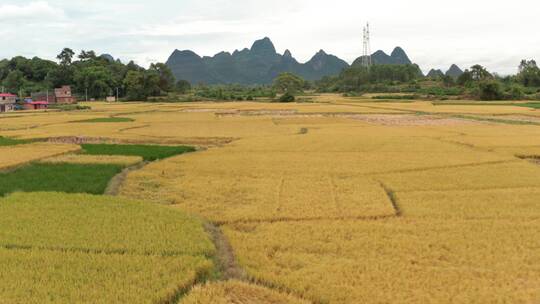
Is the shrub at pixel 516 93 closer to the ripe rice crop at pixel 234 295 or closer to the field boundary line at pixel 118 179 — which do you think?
the field boundary line at pixel 118 179

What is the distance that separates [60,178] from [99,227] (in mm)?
5064

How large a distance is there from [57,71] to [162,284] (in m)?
78.5

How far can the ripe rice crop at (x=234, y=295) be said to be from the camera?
202 inches

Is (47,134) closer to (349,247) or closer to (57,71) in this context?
(349,247)

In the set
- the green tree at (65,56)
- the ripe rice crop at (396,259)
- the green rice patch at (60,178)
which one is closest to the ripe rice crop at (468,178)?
the ripe rice crop at (396,259)

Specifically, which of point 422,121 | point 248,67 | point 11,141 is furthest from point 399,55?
point 11,141

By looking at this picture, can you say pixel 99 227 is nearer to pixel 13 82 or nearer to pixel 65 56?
pixel 13 82

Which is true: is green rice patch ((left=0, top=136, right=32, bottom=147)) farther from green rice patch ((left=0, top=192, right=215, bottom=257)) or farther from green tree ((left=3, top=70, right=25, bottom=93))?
green tree ((left=3, top=70, right=25, bottom=93))

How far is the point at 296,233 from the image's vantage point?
24.5 feet

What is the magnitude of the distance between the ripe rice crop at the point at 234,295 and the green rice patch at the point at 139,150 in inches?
428

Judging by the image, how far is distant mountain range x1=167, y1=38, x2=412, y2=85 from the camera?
168 meters

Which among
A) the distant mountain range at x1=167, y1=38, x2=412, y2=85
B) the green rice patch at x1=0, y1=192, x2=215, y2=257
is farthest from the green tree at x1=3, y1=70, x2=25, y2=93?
the distant mountain range at x1=167, y1=38, x2=412, y2=85

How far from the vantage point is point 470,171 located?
496 inches

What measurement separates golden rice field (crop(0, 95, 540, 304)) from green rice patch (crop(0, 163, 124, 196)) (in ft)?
2.40
